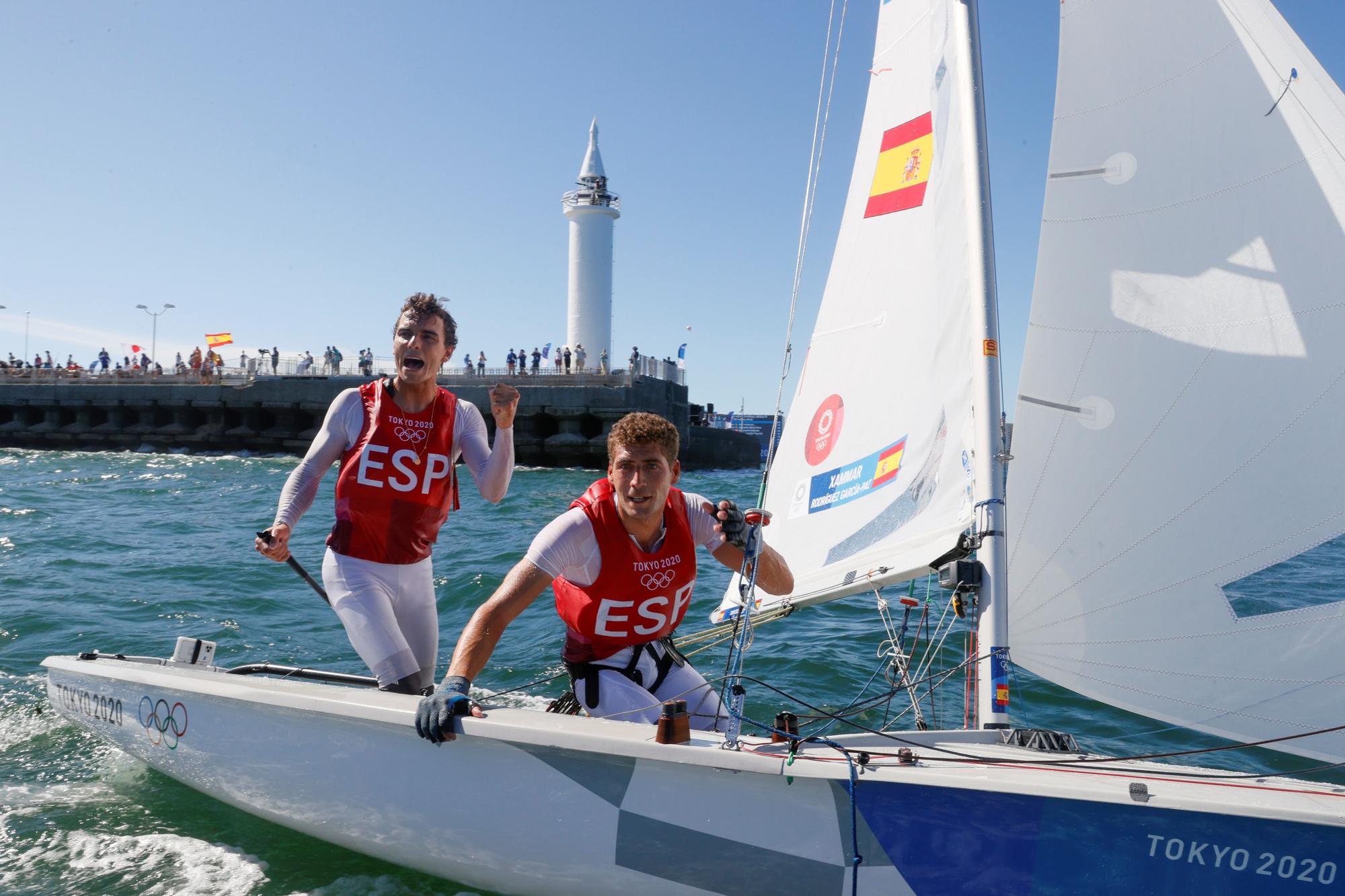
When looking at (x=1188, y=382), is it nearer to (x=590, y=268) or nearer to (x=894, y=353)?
(x=894, y=353)

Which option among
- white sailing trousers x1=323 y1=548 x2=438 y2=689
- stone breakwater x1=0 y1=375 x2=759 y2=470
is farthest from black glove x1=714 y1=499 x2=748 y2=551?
stone breakwater x1=0 y1=375 x2=759 y2=470

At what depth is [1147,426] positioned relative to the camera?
307 centimetres

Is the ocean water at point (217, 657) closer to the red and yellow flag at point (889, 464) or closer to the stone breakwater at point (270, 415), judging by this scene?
the red and yellow flag at point (889, 464)

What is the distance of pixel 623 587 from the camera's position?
2752 mm

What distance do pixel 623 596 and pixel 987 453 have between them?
1333 mm

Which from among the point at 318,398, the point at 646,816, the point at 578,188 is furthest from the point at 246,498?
the point at 578,188

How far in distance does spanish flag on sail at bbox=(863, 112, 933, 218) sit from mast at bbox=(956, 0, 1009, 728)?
1.32 ft

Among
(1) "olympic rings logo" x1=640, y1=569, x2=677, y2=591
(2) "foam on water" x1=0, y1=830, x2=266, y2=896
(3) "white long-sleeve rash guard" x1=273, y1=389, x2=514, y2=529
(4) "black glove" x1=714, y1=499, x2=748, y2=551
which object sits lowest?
(2) "foam on water" x1=0, y1=830, x2=266, y2=896

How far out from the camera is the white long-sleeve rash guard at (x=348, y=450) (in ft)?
10.4

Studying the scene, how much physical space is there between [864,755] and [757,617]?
1.79 meters

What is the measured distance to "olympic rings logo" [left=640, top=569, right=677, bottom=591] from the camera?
2.76 m

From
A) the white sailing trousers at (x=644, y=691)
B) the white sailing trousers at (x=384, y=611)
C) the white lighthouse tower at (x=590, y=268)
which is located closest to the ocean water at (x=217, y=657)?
the white sailing trousers at (x=644, y=691)

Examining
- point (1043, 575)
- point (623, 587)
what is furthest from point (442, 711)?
point (1043, 575)

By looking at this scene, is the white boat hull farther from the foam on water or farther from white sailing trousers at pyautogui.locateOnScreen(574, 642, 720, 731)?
white sailing trousers at pyautogui.locateOnScreen(574, 642, 720, 731)
